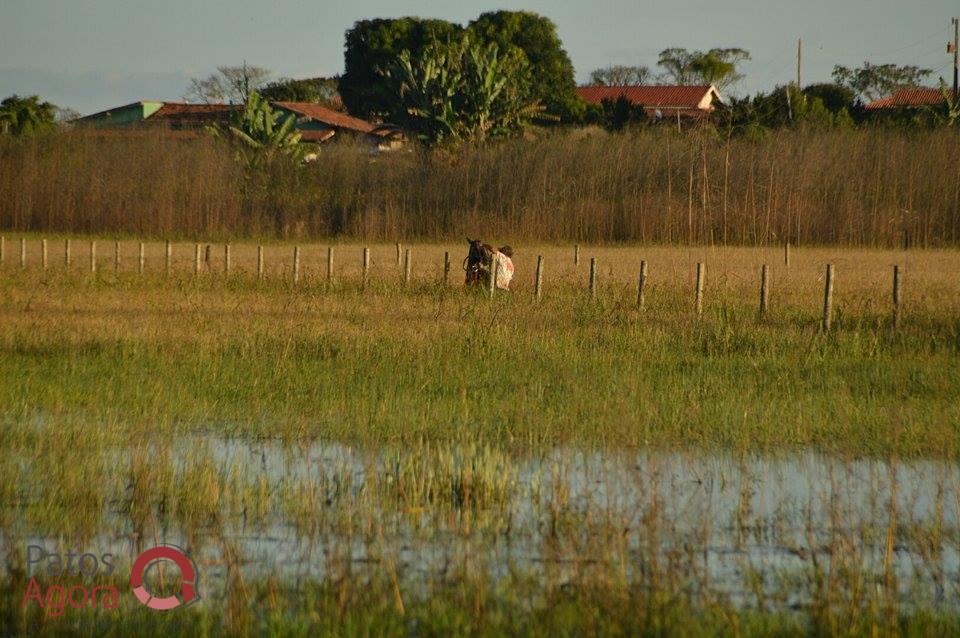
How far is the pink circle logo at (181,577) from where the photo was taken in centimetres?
567

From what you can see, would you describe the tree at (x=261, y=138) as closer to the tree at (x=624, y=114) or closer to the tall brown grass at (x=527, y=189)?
the tall brown grass at (x=527, y=189)

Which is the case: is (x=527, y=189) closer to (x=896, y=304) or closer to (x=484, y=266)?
(x=484, y=266)

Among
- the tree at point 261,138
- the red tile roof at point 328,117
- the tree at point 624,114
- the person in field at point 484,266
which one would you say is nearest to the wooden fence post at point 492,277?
the person in field at point 484,266

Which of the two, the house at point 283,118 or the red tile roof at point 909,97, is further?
the red tile roof at point 909,97

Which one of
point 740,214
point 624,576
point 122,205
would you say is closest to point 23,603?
point 624,576

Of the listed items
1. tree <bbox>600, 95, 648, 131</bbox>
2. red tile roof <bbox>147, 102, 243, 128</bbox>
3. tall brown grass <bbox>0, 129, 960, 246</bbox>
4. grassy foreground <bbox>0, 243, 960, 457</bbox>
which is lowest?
grassy foreground <bbox>0, 243, 960, 457</bbox>

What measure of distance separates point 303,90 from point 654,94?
2180 centimetres

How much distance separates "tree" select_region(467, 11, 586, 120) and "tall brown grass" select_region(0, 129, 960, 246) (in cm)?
2042

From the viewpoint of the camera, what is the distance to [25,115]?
47.5 metres

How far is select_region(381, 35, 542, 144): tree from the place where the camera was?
146 ft

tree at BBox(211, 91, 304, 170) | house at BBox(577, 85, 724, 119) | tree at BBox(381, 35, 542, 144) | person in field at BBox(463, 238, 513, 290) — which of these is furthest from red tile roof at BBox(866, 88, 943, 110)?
person in field at BBox(463, 238, 513, 290)

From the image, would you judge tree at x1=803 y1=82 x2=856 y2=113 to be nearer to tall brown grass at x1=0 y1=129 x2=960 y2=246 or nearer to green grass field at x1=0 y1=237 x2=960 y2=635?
tall brown grass at x1=0 y1=129 x2=960 y2=246

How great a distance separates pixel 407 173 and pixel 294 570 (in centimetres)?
3525

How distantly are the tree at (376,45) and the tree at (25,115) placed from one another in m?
17.7
